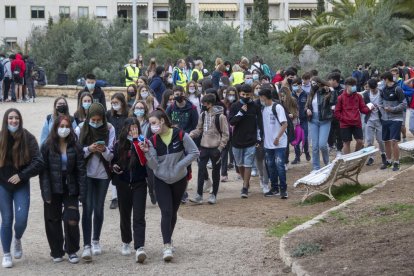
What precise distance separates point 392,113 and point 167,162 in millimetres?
6903

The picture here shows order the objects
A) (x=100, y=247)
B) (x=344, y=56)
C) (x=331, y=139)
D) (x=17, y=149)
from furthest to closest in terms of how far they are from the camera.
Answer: (x=344, y=56) → (x=331, y=139) → (x=100, y=247) → (x=17, y=149)

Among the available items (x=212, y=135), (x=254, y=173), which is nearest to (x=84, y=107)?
(x=212, y=135)

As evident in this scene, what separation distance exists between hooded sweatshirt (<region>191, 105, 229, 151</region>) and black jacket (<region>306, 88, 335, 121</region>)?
8.38 ft

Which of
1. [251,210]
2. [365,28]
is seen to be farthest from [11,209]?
[365,28]

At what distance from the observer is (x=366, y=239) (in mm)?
9469

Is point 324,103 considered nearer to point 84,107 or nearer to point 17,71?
point 84,107

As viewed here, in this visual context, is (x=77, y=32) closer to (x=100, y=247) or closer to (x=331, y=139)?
(x=331, y=139)

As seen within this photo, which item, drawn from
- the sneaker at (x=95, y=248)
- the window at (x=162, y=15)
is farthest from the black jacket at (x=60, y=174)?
the window at (x=162, y=15)

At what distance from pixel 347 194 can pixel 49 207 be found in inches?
211

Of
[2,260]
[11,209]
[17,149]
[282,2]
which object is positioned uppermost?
[282,2]

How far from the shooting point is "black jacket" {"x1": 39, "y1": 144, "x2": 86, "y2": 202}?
32.0ft

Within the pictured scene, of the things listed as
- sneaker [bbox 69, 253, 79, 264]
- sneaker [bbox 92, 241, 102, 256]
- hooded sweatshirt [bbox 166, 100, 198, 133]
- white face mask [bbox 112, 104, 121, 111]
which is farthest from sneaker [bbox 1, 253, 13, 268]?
hooded sweatshirt [bbox 166, 100, 198, 133]

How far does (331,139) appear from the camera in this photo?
61.9 ft

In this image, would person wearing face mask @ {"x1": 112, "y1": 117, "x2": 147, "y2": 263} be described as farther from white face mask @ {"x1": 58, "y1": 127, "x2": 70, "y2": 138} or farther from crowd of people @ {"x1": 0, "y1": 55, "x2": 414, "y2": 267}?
white face mask @ {"x1": 58, "y1": 127, "x2": 70, "y2": 138}
